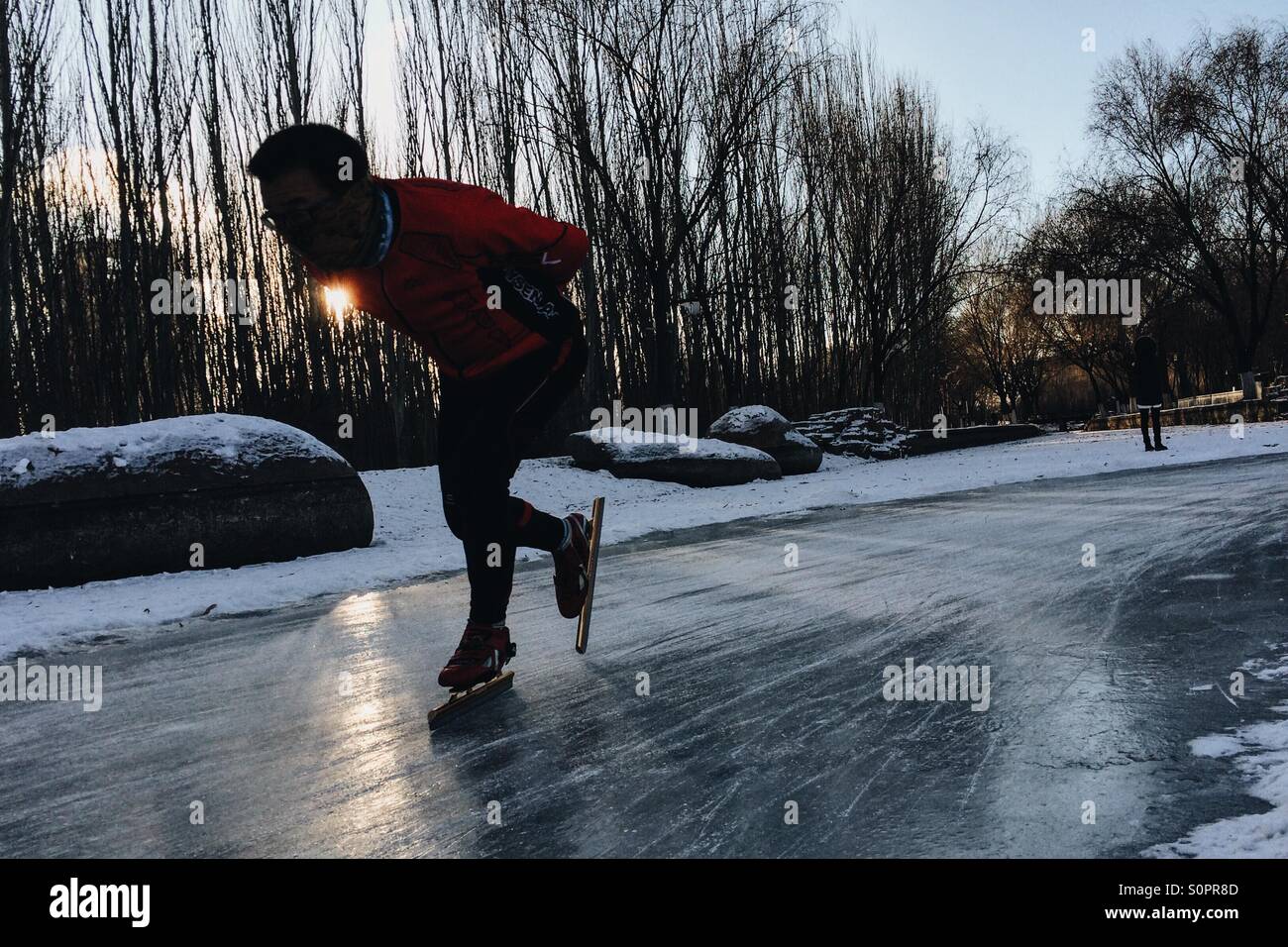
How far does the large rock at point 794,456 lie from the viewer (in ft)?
53.6

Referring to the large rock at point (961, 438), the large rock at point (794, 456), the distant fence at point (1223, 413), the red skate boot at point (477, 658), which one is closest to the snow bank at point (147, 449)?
the red skate boot at point (477, 658)

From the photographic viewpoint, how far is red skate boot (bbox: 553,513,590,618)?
11.3ft

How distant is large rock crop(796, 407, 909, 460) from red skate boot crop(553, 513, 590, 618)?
1648 centimetres

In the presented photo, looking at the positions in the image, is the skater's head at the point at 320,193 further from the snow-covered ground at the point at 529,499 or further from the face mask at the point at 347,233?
the snow-covered ground at the point at 529,499

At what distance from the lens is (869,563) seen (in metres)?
5.23

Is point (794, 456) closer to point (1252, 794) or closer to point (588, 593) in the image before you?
point (588, 593)

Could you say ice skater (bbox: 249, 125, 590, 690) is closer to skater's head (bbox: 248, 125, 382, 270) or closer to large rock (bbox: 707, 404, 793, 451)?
skater's head (bbox: 248, 125, 382, 270)

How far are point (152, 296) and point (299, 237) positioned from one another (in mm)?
12740

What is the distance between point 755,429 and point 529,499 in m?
5.64

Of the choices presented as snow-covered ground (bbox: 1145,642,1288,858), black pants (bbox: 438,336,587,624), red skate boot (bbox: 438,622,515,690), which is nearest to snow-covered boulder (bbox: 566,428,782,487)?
black pants (bbox: 438,336,587,624)

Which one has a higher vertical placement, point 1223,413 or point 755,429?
point 755,429

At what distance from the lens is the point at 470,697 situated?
2.80 metres

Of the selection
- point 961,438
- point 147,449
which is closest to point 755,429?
point 961,438

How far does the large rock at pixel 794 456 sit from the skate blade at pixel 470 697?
43.6 feet
